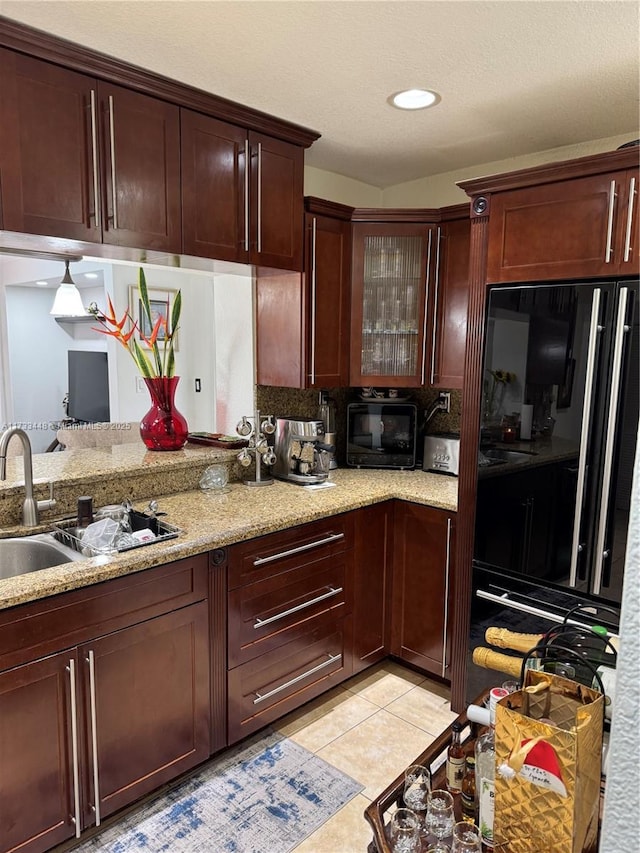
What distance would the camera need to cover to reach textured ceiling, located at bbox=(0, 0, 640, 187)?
1.65 meters

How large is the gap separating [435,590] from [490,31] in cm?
218

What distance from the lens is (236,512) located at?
237 cm

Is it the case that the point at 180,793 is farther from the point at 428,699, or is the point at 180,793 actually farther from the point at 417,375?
the point at 417,375

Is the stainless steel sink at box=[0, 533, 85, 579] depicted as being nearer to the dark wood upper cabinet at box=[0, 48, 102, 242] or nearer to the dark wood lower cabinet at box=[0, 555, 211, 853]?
the dark wood lower cabinet at box=[0, 555, 211, 853]

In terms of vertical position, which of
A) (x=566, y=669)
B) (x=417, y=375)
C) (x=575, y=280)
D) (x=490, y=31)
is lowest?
(x=566, y=669)

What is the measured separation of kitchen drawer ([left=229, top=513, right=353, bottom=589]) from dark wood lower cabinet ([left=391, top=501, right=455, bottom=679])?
12.7 inches

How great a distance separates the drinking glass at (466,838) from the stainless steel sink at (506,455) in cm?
138

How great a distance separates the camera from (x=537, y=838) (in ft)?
3.13

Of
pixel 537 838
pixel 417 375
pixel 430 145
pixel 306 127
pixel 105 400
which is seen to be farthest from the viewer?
pixel 105 400

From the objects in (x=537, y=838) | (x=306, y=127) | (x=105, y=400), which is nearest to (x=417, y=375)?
(x=306, y=127)

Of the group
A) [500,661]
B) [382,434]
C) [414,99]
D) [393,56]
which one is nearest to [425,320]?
[382,434]

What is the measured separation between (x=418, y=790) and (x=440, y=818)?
3.5 inches

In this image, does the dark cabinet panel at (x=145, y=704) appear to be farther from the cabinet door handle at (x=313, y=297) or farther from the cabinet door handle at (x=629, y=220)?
the cabinet door handle at (x=629, y=220)

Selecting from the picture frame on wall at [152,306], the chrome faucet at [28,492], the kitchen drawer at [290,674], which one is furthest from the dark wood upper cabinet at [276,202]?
the picture frame on wall at [152,306]
